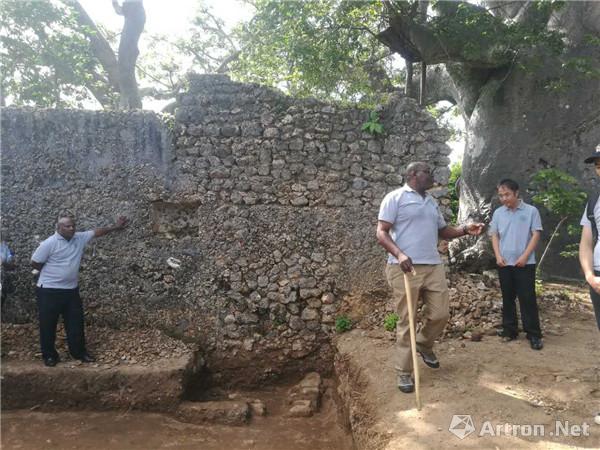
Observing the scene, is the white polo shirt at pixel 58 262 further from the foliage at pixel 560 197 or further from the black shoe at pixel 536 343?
the foliage at pixel 560 197

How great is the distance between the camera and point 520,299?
4.20m

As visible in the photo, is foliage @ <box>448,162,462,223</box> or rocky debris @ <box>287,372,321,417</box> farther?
foliage @ <box>448,162,462,223</box>

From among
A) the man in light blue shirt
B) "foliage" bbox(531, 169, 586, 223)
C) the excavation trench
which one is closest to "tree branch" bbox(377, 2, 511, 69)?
"foliage" bbox(531, 169, 586, 223)

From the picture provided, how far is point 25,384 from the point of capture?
171 inches

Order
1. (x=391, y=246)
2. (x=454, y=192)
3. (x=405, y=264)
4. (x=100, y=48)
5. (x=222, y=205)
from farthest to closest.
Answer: (x=100, y=48) → (x=454, y=192) → (x=222, y=205) → (x=391, y=246) → (x=405, y=264)

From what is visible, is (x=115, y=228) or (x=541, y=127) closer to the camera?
(x=115, y=228)

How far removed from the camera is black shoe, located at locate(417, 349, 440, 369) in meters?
3.73

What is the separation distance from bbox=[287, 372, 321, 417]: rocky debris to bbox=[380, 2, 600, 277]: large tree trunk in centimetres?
321

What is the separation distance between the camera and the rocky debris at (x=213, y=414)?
4316 millimetres

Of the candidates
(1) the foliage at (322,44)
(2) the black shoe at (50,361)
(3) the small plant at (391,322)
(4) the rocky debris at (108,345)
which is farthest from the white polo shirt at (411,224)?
(1) the foliage at (322,44)

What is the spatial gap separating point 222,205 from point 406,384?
9.19 feet

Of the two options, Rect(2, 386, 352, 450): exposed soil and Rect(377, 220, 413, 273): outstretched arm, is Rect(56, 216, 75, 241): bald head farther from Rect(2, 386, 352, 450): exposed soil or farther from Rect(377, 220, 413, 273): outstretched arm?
Rect(377, 220, 413, 273): outstretched arm

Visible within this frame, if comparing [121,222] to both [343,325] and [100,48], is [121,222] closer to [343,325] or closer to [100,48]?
[343,325]

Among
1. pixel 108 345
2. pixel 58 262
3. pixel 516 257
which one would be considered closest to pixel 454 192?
pixel 516 257
